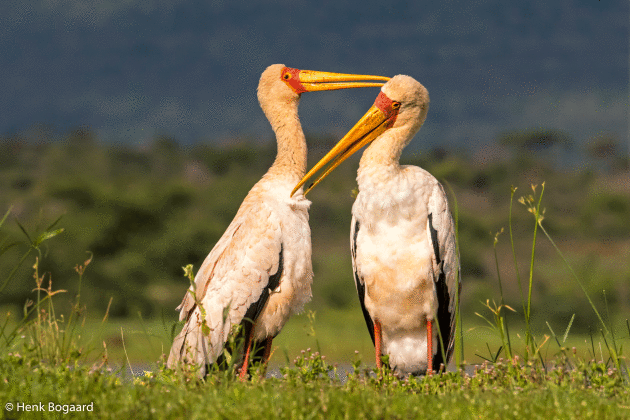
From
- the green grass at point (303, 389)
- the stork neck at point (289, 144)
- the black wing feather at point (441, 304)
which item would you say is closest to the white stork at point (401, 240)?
the black wing feather at point (441, 304)

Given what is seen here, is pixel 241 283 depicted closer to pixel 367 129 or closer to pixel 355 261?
pixel 355 261

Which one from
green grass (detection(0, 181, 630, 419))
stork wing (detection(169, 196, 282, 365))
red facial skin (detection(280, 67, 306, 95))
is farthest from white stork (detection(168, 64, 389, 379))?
red facial skin (detection(280, 67, 306, 95))

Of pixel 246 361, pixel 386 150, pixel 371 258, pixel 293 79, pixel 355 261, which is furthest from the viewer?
pixel 293 79

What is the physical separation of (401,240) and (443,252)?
1.10ft

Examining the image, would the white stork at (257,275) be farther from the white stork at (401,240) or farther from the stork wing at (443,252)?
the stork wing at (443,252)

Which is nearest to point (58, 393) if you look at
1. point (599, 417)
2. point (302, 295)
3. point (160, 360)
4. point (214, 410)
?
point (214, 410)

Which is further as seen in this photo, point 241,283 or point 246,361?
point 241,283

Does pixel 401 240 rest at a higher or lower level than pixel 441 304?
higher

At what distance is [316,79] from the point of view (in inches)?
232

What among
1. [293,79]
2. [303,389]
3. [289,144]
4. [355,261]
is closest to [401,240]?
[355,261]

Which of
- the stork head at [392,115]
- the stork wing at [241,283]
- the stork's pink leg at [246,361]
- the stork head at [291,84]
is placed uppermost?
the stork head at [291,84]

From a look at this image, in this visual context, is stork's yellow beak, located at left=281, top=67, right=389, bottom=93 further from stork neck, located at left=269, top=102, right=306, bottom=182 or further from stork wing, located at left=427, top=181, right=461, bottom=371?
stork wing, located at left=427, top=181, right=461, bottom=371

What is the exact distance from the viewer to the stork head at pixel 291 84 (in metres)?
5.89

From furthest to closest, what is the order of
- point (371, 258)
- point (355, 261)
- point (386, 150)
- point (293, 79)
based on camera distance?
point (293, 79) → point (355, 261) → point (386, 150) → point (371, 258)
